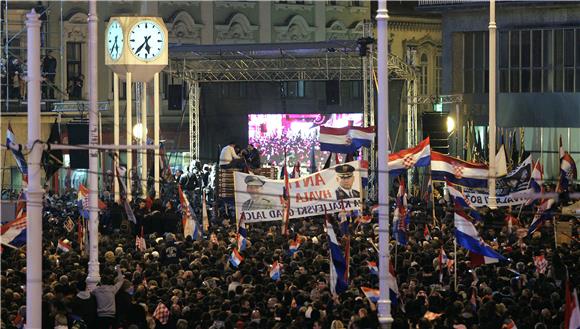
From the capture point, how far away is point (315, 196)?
29.4 m

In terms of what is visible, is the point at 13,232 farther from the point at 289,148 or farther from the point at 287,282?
the point at 289,148

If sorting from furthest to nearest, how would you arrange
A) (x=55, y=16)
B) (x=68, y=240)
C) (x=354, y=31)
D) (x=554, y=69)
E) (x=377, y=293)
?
1. (x=354, y=31)
2. (x=55, y=16)
3. (x=554, y=69)
4. (x=68, y=240)
5. (x=377, y=293)

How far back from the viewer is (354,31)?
6662 cm

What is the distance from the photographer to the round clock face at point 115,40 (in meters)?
37.5

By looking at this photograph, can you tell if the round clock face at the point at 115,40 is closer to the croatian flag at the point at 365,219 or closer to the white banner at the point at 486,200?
the croatian flag at the point at 365,219

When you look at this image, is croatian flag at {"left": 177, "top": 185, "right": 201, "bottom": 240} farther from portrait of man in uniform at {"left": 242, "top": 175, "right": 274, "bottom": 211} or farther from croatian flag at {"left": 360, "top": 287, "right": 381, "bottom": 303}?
croatian flag at {"left": 360, "top": 287, "right": 381, "bottom": 303}

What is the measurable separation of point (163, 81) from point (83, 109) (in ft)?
44.6

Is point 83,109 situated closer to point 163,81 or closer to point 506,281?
point 163,81

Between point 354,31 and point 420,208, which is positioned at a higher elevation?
point 354,31

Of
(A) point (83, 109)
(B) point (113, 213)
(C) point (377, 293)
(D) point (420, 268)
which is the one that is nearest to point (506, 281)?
(D) point (420, 268)

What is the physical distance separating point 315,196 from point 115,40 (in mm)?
10016

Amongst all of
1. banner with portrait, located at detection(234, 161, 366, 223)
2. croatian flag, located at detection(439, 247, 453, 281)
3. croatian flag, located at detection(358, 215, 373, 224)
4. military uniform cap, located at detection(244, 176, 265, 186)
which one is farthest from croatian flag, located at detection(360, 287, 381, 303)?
croatian flag, located at detection(358, 215, 373, 224)

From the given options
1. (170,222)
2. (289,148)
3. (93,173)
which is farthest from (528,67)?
(93,173)

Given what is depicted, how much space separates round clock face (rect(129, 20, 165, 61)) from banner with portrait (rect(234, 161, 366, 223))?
7.84 metres
